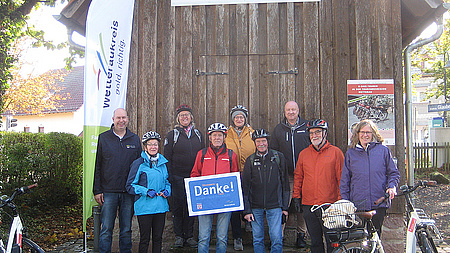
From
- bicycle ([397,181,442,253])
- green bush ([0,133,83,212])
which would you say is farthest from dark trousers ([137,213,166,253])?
green bush ([0,133,83,212])

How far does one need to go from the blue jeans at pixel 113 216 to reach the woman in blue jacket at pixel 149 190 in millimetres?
402

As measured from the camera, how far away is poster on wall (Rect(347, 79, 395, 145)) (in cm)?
590

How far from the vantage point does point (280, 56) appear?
20.1 feet

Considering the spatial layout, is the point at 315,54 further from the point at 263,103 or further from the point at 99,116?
the point at 99,116

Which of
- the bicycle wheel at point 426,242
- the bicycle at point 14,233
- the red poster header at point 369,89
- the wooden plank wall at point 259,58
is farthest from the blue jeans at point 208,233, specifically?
the red poster header at point 369,89

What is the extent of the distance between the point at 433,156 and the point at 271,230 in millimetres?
15490

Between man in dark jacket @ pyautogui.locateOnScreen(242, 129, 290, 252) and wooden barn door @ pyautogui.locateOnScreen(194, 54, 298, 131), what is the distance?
1.33m

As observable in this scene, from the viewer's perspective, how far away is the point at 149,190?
473 centimetres

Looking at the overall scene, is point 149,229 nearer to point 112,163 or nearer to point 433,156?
point 112,163

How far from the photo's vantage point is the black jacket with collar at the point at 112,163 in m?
5.07

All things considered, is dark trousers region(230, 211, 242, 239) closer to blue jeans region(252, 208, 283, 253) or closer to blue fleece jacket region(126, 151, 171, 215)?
blue jeans region(252, 208, 283, 253)

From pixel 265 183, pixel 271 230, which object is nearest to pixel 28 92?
pixel 265 183

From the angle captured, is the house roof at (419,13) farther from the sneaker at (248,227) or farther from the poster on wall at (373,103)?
the sneaker at (248,227)

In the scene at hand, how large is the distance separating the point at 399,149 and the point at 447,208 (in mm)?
6014
